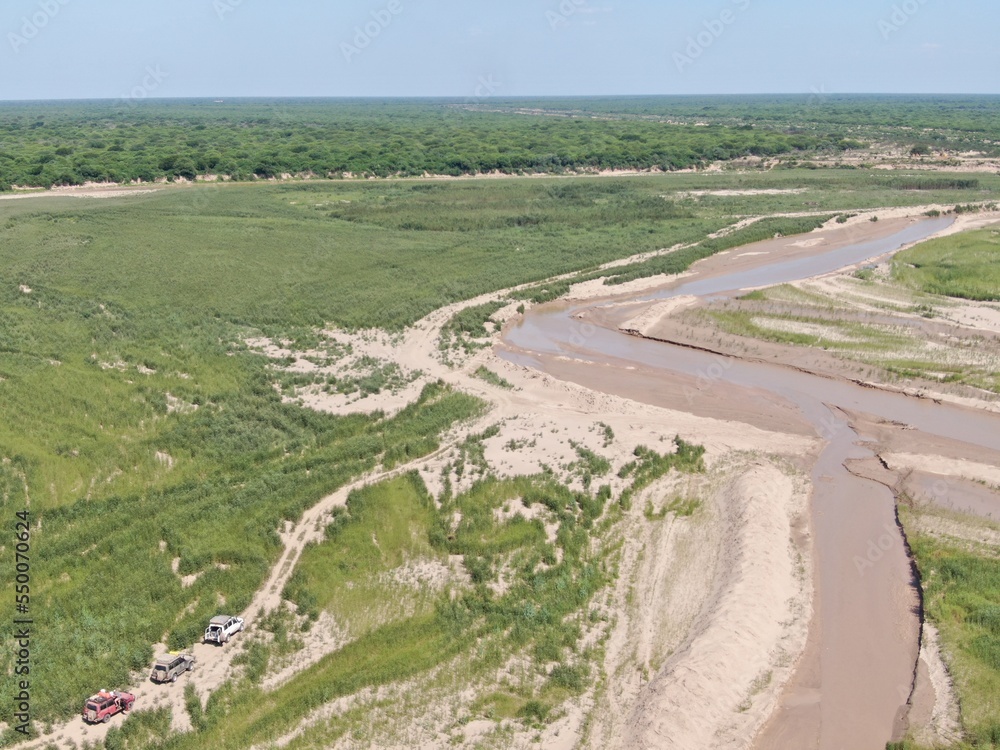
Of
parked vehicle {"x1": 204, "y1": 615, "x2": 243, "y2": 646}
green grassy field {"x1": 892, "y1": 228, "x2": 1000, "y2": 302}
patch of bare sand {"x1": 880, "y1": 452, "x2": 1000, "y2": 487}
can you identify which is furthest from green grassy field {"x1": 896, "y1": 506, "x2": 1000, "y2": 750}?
A: green grassy field {"x1": 892, "y1": 228, "x2": 1000, "y2": 302}

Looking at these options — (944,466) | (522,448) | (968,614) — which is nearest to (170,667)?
(522,448)

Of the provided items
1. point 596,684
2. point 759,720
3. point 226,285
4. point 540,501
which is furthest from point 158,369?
point 759,720

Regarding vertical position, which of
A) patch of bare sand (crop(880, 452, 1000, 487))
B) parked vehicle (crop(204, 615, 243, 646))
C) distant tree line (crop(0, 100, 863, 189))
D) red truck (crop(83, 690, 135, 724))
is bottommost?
red truck (crop(83, 690, 135, 724))

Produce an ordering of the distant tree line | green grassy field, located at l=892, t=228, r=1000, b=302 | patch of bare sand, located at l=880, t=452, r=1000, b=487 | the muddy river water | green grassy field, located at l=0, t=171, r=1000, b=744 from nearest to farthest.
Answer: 1. the muddy river water
2. green grassy field, located at l=0, t=171, r=1000, b=744
3. patch of bare sand, located at l=880, t=452, r=1000, b=487
4. green grassy field, located at l=892, t=228, r=1000, b=302
5. the distant tree line

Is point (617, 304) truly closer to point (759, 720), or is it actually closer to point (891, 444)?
point (891, 444)

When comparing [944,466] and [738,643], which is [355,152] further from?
[738,643]

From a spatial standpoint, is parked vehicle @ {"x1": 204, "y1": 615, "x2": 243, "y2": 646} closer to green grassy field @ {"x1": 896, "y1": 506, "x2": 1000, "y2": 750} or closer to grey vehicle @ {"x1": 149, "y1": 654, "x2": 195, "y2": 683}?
grey vehicle @ {"x1": 149, "y1": 654, "x2": 195, "y2": 683}

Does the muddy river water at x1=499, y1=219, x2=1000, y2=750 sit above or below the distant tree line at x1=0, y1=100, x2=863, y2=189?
below
